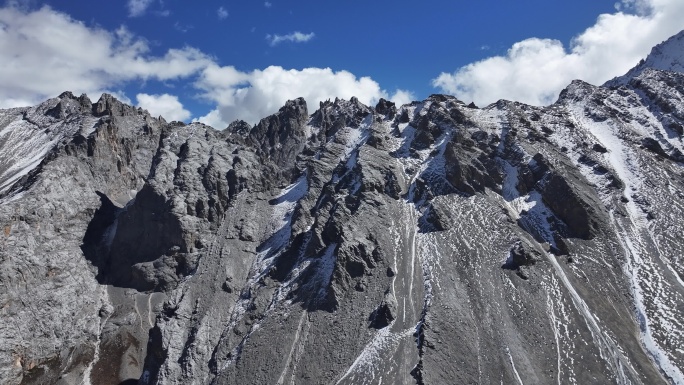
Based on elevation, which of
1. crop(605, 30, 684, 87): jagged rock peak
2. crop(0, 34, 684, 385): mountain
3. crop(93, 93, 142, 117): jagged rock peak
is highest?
crop(605, 30, 684, 87): jagged rock peak

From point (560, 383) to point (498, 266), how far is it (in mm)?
24379

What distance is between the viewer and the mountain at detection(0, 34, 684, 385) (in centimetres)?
7700

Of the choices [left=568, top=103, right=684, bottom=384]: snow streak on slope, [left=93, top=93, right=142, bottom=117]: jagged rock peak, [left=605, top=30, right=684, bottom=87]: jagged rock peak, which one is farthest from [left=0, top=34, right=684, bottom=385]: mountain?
[left=605, top=30, right=684, bottom=87]: jagged rock peak

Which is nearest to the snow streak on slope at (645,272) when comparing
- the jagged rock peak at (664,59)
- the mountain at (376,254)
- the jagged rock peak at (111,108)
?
the mountain at (376,254)

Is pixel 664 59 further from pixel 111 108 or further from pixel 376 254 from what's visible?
pixel 111 108

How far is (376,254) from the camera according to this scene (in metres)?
94.8

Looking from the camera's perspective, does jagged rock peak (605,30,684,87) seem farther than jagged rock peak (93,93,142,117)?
Yes

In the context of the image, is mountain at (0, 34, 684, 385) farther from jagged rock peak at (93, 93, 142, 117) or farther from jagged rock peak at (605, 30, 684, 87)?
jagged rock peak at (605, 30, 684, 87)

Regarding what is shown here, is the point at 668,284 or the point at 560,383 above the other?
the point at 668,284

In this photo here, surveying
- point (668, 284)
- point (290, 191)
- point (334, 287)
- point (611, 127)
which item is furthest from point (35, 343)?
point (611, 127)

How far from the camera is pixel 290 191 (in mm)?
135625

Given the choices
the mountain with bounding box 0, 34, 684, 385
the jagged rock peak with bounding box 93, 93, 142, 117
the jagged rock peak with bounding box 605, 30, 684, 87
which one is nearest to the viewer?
the mountain with bounding box 0, 34, 684, 385

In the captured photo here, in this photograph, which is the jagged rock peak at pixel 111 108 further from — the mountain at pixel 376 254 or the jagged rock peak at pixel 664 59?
the jagged rock peak at pixel 664 59

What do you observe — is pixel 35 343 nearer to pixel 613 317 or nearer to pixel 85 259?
pixel 85 259
